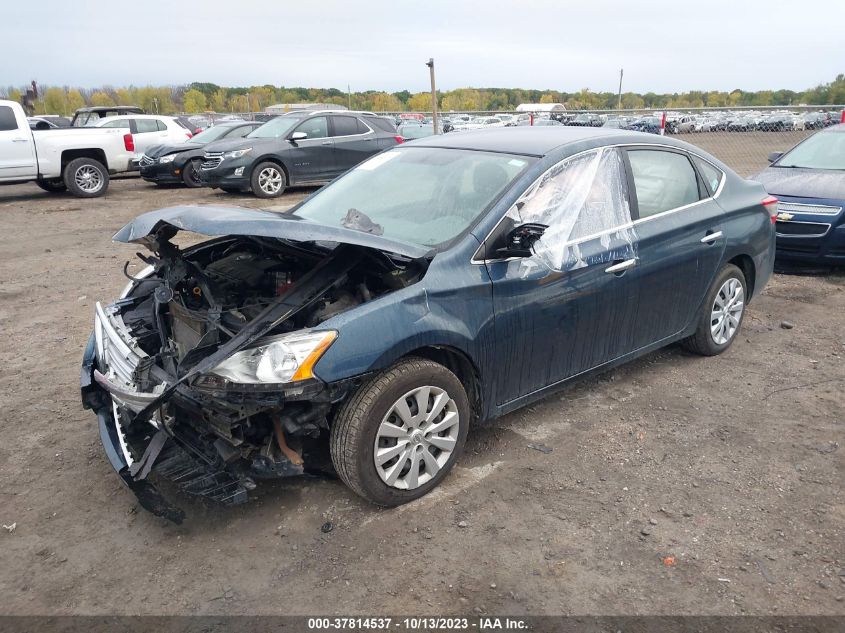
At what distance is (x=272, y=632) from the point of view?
244 cm

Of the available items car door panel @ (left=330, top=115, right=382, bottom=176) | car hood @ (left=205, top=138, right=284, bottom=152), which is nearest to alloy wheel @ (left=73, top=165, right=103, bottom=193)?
car hood @ (left=205, top=138, right=284, bottom=152)

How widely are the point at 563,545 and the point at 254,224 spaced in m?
1.98

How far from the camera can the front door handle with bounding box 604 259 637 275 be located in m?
3.73

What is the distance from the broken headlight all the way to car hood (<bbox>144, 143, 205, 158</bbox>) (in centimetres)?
1280

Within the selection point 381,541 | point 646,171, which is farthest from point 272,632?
point 646,171

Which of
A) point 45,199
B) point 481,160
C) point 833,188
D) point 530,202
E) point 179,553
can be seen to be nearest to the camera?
point 179,553

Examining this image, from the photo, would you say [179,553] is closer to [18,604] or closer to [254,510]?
[254,510]

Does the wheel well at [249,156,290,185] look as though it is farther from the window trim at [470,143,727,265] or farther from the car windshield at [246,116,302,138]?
the window trim at [470,143,727,265]

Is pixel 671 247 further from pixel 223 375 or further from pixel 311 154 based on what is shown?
pixel 311 154

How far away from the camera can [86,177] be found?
13.5m

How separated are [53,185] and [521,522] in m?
14.8

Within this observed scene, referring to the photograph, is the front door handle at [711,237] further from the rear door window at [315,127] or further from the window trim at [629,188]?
the rear door window at [315,127]

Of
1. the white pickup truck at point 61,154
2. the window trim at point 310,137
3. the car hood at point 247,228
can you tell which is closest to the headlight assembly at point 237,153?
the window trim at point 310,137

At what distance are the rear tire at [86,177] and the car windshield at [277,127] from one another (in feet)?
10.8
